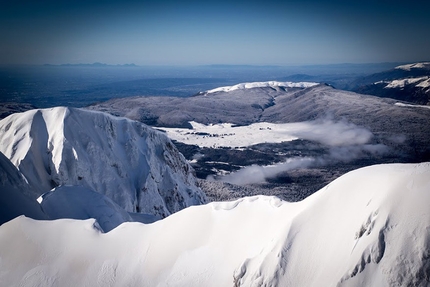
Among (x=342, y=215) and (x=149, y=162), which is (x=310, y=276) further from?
(x=149, y=162)

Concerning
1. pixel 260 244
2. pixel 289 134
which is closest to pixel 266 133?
pixel 289 134

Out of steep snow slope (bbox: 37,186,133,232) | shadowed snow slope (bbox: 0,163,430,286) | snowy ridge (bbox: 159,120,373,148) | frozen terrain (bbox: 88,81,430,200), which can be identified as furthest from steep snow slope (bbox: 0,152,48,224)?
snowy ridge (bbox: 159,120,373,148)

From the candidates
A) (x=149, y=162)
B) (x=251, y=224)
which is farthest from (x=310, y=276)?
(x=149, y=162)

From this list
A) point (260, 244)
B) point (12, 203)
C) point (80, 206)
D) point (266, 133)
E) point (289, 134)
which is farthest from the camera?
point (266, 133)

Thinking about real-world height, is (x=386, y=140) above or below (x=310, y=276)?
below

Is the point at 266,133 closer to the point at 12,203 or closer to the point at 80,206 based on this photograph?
the point at 80,206
